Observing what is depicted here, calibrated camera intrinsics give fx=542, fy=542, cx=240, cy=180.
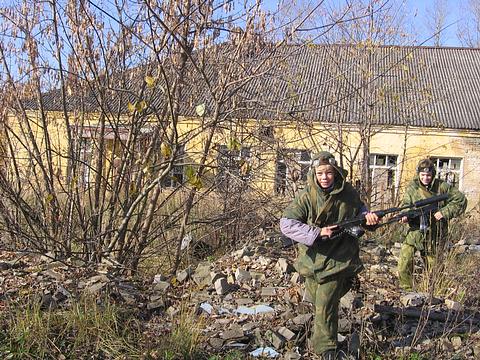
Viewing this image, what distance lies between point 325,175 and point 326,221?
→ 1.25 ft

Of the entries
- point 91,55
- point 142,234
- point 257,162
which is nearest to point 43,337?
point 142,234

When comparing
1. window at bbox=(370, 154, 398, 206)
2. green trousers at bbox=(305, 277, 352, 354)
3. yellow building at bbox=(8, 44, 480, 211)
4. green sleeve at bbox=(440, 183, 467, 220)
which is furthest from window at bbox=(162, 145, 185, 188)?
window at bbox=(370, 154, 398, 206)

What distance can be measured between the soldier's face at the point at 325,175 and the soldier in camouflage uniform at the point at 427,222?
223cm

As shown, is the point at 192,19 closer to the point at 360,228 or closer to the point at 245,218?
the point at 360,228

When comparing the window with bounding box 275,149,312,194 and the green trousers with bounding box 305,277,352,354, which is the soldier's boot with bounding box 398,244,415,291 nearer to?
the window with bounding box 275,149,312,194

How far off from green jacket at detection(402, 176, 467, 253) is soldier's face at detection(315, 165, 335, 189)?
7.53 ft

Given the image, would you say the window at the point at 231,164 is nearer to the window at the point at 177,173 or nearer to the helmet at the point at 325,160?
the window at the point at 177,173

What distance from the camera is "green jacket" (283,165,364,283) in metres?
4.21

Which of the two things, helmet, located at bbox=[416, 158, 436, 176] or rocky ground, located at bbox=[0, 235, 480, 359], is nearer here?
rocky ground, located at bbox=[0, 235, 480, 359]

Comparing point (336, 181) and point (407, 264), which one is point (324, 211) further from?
point (407, 264)

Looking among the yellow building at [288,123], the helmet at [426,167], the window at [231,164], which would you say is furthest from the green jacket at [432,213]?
the window at [231,164]

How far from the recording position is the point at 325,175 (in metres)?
4.19

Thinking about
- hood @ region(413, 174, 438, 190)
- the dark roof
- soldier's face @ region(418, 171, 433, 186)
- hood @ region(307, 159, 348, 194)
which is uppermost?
the dark roof

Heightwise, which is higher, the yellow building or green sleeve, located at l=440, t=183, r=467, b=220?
the yellow building
